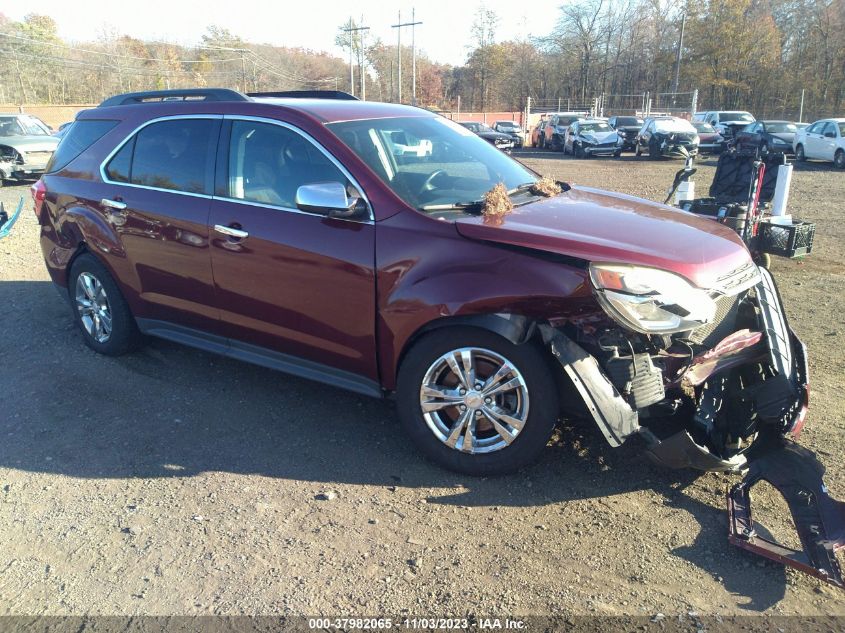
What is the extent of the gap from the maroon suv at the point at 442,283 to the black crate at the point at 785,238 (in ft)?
12.1

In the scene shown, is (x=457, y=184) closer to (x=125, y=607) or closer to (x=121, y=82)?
(x=125, y=607)

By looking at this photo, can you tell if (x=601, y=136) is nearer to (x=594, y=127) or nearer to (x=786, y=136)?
(x=594, y=127)

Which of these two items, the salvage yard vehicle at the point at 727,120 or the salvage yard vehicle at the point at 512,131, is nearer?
the salvage yard vehicle at the point at 727,120

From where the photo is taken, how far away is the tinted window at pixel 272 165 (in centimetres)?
397

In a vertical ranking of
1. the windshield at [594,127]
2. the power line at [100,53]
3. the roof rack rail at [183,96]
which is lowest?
the windshield at [594,127]

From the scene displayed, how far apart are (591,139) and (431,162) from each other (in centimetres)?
2652

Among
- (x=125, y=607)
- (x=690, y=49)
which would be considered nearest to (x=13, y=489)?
(x=125, y=607)

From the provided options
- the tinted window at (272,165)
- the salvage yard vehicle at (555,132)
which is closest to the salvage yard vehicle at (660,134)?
the salvage yard vehicle at (555,132)

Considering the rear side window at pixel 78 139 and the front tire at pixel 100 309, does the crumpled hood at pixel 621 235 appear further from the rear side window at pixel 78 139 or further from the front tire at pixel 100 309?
the rear side window at pixel 78 139

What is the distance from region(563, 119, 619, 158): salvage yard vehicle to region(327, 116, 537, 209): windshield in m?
25.5

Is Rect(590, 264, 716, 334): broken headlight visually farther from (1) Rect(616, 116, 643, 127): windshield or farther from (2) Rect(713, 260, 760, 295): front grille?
(1) Rect(616, 116, 643, 127): windshield

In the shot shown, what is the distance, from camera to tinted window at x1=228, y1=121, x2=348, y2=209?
397 centimetres

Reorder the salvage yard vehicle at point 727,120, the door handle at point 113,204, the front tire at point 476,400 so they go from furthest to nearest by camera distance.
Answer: the salvage yard vehicle at point 727,120 < the door handle at point 113,204 < the front tire at point 476,400

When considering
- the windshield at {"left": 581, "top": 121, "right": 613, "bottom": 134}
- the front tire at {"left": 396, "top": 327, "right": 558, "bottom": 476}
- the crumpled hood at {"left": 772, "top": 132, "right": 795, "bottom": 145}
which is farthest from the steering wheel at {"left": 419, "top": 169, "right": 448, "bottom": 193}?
the windshield at {"left": 581, "top": 121, "right": 613, "bottom": 134}
